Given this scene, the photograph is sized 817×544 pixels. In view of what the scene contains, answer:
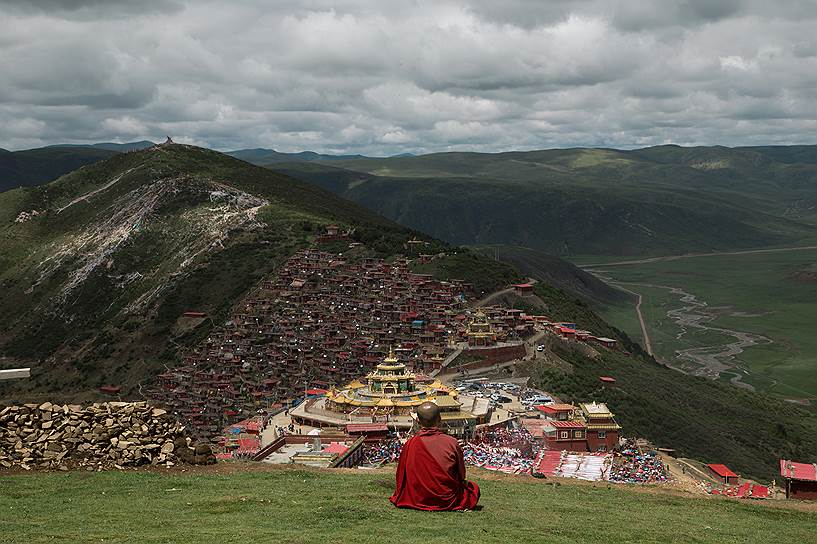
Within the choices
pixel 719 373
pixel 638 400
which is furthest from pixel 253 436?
pixel 719 373

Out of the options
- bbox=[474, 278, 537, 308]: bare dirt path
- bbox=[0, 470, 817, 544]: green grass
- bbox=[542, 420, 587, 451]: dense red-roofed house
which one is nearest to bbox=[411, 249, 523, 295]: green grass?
bbox=[474, 278, 537, 308]: bare dirt path

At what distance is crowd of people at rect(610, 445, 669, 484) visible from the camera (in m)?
38.0

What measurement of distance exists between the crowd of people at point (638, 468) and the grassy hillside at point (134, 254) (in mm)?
→ 49205

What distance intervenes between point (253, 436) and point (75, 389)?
133ft

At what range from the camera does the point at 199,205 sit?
4993 inches

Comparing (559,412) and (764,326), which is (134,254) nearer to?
(559,412)

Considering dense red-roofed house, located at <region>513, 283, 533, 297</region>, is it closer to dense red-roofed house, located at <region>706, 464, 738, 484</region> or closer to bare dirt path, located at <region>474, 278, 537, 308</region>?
bare dirt path, located at <region>474, 278, 537, 308</region>

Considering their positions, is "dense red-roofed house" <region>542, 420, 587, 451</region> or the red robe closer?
the red robe

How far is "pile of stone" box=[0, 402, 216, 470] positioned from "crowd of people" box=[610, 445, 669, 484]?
19.0 m

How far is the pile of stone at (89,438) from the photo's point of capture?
2373 cm

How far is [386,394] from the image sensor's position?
51312mm

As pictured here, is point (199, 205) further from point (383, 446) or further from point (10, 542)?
point (10, 542)

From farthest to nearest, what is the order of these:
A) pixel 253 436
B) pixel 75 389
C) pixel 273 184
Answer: pixel 273 184 < pixel 75 389 < pixel 253 436

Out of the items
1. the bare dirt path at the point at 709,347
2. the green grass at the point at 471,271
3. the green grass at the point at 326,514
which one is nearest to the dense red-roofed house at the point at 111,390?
the green grass at the point at 471,271
